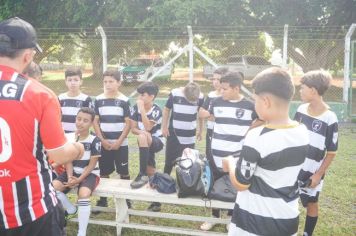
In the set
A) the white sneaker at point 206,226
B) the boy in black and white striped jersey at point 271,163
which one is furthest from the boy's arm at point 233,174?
the white sneaker at point 206,226

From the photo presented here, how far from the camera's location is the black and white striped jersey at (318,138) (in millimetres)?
3469

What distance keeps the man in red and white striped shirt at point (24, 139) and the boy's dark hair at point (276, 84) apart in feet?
3.84

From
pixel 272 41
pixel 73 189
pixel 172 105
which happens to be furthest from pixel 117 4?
pixel 73 189

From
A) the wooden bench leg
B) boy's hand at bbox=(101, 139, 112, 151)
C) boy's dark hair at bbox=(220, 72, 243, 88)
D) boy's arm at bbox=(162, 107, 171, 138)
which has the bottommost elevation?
the wooden bench leg

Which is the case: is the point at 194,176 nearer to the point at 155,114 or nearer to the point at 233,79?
the point at 233,79

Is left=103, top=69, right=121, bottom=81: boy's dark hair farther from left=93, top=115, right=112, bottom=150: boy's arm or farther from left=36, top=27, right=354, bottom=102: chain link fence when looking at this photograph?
left=36, top=27, right=354, bottom=102: chain link fence

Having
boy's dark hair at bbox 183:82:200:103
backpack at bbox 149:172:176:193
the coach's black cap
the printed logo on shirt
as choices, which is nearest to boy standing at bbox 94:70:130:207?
the printed logo on shirt

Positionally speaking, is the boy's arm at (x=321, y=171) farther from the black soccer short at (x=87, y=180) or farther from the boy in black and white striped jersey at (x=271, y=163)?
the black soccer short at (x=87, y=180)

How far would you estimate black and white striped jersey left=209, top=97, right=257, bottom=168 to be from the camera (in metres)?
3.88

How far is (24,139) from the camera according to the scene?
213cm

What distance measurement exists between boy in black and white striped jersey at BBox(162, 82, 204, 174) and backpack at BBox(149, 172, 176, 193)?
101cm

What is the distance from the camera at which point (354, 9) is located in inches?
634

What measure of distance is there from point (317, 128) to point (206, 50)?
18381 mm

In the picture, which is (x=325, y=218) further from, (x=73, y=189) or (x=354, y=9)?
(x=354, y=9)
